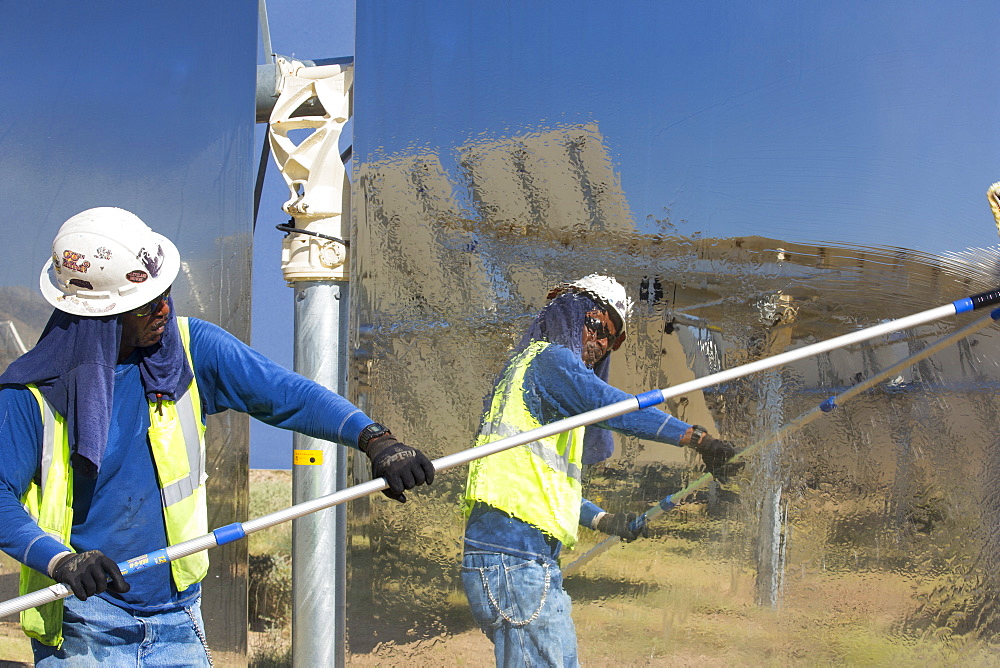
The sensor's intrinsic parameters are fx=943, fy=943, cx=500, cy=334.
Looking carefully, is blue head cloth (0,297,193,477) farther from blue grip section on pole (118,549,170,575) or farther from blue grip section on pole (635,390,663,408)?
blue grip section on pole (635,390,663,408)

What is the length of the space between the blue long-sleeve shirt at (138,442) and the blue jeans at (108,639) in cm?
4

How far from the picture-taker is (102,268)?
2.30 metres

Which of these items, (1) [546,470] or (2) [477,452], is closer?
(2) [477,452]

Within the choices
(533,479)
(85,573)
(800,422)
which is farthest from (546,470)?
(85,573)

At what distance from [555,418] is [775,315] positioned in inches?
33.3

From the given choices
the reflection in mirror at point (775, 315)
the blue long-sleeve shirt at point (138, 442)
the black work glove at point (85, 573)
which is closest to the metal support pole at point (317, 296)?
the reflection in mirror at point (775, 315)

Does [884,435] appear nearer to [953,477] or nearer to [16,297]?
[953,477]

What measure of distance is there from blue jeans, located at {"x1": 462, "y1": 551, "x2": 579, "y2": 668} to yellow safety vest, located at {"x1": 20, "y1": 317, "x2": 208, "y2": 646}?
34.5 inches

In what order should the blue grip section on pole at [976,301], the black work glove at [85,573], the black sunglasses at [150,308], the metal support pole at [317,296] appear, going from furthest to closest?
the metal support pole at [317,296]
the blue grip section on pole at [976,301]
the black sunglasses at [150,308]
the black work glove at [85,573]

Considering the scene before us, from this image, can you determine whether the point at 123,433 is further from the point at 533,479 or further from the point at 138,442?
the point at 533,479

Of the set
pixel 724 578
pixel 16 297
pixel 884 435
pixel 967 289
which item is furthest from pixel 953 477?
pixel 16 297

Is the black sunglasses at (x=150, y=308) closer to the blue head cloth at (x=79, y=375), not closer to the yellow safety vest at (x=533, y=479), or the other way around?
the blue head cloth at (x=79, y=375)

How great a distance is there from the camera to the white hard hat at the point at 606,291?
3252 mm

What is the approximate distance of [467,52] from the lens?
134 inches
